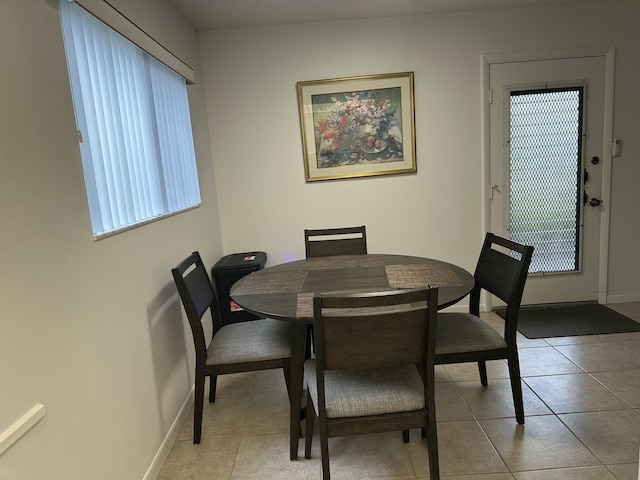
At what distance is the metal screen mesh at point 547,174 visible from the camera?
323cm

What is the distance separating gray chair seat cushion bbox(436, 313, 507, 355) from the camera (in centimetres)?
188

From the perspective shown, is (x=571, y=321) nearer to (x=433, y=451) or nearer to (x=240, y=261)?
(x=433, y=451)

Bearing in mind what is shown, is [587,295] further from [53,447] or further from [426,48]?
[53,447]

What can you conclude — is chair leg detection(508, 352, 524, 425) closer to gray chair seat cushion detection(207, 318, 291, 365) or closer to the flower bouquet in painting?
gray chair seat cushion detection(207, 318, 291, 365)

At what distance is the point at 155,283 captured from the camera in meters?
1.98

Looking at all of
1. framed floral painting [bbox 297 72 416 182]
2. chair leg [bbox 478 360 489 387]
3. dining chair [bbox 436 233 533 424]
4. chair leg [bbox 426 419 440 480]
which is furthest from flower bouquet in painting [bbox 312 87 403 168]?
chair leg [bbox 426 419 440 480]

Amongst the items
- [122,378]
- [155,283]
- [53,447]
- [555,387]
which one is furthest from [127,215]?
[555,387]

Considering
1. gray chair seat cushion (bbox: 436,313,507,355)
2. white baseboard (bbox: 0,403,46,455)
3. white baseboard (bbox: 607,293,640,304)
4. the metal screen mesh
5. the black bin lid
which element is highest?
the metal screen mesh

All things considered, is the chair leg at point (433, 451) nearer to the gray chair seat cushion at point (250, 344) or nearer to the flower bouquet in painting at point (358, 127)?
the gray chair seat cushion at point (250, 344)

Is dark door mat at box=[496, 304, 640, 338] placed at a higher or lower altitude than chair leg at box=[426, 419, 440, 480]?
lower

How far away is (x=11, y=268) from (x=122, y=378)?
2.39 ft

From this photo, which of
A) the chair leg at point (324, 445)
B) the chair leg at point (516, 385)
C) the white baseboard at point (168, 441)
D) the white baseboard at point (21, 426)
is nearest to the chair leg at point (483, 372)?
the chair leg at point (516, 385)

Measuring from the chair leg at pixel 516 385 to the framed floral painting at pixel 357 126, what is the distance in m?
1.76

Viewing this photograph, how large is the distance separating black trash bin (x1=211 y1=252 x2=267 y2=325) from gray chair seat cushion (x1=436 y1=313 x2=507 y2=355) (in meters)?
1.41
